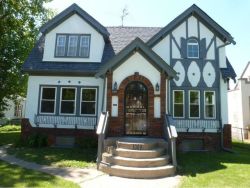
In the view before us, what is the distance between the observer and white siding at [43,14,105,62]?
16.3 meters

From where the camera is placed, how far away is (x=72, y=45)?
647 inches

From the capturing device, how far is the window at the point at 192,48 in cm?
1605

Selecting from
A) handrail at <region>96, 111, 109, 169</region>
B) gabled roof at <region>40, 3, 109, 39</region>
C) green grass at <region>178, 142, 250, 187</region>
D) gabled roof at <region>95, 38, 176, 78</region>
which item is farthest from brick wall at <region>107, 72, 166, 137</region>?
gabled roof at <region>40, 3, 109, 39</region>

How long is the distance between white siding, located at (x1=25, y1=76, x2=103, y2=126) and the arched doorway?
2313mm

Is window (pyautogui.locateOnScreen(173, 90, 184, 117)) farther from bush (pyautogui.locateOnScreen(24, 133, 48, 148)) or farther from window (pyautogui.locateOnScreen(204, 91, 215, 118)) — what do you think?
bush (pyautogui.locateOnScreen(24, 133, 48, 148))

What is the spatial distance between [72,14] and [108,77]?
576 cm

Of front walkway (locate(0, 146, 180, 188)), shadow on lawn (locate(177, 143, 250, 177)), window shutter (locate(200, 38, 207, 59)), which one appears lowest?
front walkway (locate(0, 146, 180, 188))

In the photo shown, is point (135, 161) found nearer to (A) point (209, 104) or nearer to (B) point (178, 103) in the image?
(B) point (178, 103)

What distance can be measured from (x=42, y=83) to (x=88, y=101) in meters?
3.11

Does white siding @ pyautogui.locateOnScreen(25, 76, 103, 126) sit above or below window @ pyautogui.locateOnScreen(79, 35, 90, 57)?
below

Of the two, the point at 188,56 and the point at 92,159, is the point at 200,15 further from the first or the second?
the point at 92,159

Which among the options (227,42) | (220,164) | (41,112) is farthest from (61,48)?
(220,164)

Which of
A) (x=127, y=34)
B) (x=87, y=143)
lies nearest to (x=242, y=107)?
(x=127, y=34)

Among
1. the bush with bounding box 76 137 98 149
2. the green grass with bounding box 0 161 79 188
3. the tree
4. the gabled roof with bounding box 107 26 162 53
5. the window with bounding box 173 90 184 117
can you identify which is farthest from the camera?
the tree
